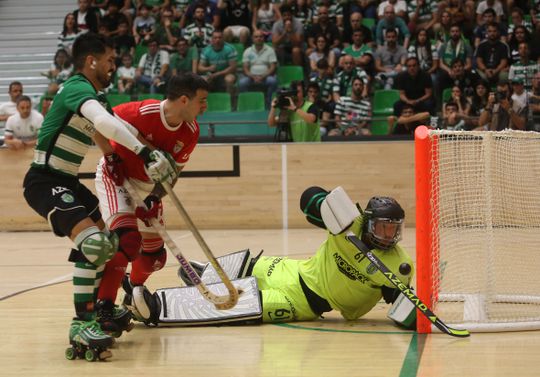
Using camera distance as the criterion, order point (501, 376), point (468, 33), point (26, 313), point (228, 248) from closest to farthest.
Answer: point (501, 376), point (26, 313), point (228, 248), point (468, 33)

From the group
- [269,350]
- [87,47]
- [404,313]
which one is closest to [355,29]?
[404,313]

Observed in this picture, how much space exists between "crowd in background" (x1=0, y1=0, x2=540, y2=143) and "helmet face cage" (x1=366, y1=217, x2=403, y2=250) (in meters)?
6.21

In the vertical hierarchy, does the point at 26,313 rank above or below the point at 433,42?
below

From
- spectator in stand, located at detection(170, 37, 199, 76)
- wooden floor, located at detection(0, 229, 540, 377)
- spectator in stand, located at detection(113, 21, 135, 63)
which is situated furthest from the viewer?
spectator in stand, located at detection(113, 21, 135, 63)

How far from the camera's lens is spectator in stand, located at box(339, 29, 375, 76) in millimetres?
13219

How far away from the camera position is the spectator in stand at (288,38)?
13688 mm

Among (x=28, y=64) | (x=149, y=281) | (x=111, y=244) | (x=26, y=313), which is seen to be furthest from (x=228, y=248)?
(x=28, y=64)

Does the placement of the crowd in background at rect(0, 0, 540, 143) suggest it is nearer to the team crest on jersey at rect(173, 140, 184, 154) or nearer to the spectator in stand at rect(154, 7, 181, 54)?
the spectator in stand at rect(154, 7, 181, 54)

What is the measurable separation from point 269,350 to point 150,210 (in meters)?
1.04

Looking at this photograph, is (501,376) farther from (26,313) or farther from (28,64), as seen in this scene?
(28,64)

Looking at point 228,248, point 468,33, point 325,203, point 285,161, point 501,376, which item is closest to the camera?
point 501,376

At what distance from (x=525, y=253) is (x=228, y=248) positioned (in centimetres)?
426

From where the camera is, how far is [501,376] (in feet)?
14.5

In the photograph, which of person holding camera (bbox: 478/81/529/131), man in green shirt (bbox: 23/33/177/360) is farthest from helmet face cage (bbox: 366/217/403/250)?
person holding camera (bbox: 478/81/529/131)
